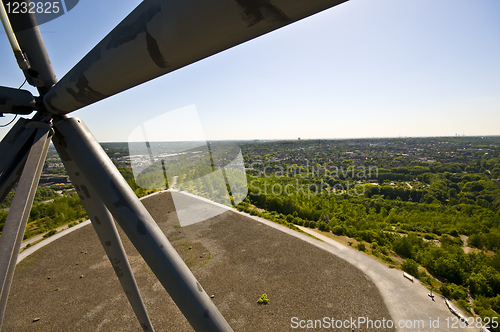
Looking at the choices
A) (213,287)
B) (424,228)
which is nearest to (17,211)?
(213,287)

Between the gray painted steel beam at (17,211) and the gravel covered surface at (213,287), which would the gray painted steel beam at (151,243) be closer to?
the gray painted steel beam at (17,211)

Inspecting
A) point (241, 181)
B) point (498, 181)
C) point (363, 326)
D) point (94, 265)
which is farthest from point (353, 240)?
point (498, 181)

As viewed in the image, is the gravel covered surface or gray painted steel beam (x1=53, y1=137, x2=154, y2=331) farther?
the gravel covered surface

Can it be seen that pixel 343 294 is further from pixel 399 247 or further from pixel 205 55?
pixel 205 55

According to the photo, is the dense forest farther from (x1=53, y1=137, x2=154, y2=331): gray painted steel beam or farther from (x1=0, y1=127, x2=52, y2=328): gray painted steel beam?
(x1=0, y1=127, x2=52, y2=328): gray painted steel beam

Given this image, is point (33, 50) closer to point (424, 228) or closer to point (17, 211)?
point (17, 211)

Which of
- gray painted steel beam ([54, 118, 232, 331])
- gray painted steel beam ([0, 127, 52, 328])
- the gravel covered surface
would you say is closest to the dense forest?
the gravel covered surface

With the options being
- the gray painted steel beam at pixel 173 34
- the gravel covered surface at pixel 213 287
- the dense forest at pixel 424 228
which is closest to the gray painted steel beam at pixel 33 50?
the gray painted steel beam at pixel 173 34

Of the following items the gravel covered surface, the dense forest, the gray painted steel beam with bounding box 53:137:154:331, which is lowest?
the dense forest
